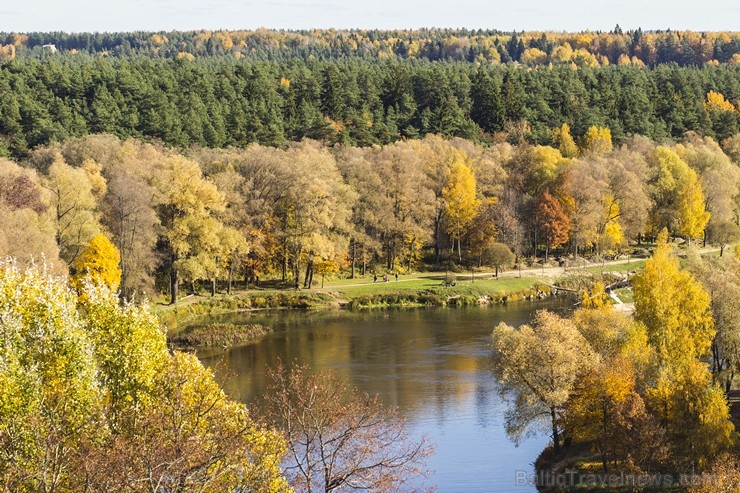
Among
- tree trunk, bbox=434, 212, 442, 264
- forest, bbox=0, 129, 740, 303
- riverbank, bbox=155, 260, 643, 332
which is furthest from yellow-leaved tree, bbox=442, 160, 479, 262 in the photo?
riverbank, bbox=155, 260, 643, 332

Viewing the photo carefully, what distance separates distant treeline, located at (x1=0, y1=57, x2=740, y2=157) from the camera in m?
100.0

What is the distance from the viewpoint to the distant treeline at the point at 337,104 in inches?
3937

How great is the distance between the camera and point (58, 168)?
69750 millimetres

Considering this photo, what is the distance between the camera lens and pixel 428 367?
55312 millimetres

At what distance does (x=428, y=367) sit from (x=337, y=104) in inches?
2641

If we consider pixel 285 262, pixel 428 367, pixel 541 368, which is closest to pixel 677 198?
pixel 285 262

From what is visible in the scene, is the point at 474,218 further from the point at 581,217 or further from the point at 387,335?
the point at 387,335

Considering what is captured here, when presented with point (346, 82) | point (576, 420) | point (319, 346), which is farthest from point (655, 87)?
point (576, 420)

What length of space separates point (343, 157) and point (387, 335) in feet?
102

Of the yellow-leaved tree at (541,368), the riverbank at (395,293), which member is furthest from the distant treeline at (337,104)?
the yellow-leaved tree at (541,368)

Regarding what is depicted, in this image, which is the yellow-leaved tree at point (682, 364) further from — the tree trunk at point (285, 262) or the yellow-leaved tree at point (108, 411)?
the tree trunk at point (285, 262)

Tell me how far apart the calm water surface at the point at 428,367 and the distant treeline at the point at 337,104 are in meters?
35.0

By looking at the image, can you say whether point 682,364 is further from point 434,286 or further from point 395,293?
point 434,286

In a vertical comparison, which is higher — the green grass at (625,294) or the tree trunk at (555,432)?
the green grass at (625,294)
